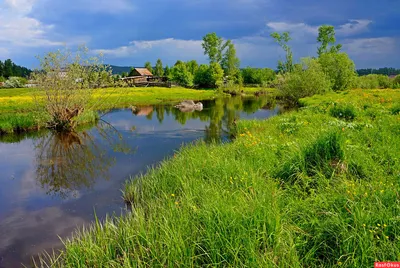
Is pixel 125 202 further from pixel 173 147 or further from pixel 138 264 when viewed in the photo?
pixel 173 147

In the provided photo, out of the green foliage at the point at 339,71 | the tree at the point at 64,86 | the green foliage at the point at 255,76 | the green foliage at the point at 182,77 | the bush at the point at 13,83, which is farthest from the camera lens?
the green foliage at the point at 255,76

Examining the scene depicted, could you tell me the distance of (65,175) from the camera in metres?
15.2

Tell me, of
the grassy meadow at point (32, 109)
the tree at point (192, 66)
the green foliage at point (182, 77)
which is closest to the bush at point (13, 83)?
the grassy meadow at point (32, 109)

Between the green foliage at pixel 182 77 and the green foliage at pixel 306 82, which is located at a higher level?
the green foliage at pixel 182 77

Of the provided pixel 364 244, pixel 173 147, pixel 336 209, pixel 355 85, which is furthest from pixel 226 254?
pixel 355 85

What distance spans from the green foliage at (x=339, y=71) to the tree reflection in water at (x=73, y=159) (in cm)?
5058

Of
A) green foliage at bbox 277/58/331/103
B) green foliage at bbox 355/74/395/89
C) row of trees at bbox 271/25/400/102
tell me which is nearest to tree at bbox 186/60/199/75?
row of trees at bbox 271/25/400/102

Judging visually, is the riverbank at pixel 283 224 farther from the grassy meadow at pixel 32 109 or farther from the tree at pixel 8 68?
the tree at pixel 8 68

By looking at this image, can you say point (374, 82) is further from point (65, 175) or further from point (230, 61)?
point (65, 175)

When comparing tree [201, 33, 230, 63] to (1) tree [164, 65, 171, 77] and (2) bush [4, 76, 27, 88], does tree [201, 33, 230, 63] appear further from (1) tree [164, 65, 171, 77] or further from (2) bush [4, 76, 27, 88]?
(2) bush [4, 76, 27, 88]

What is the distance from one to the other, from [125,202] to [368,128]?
418 inches

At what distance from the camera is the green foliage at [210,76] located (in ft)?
309

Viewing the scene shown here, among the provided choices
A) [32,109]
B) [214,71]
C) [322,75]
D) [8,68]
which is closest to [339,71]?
[322,75]

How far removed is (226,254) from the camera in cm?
491
